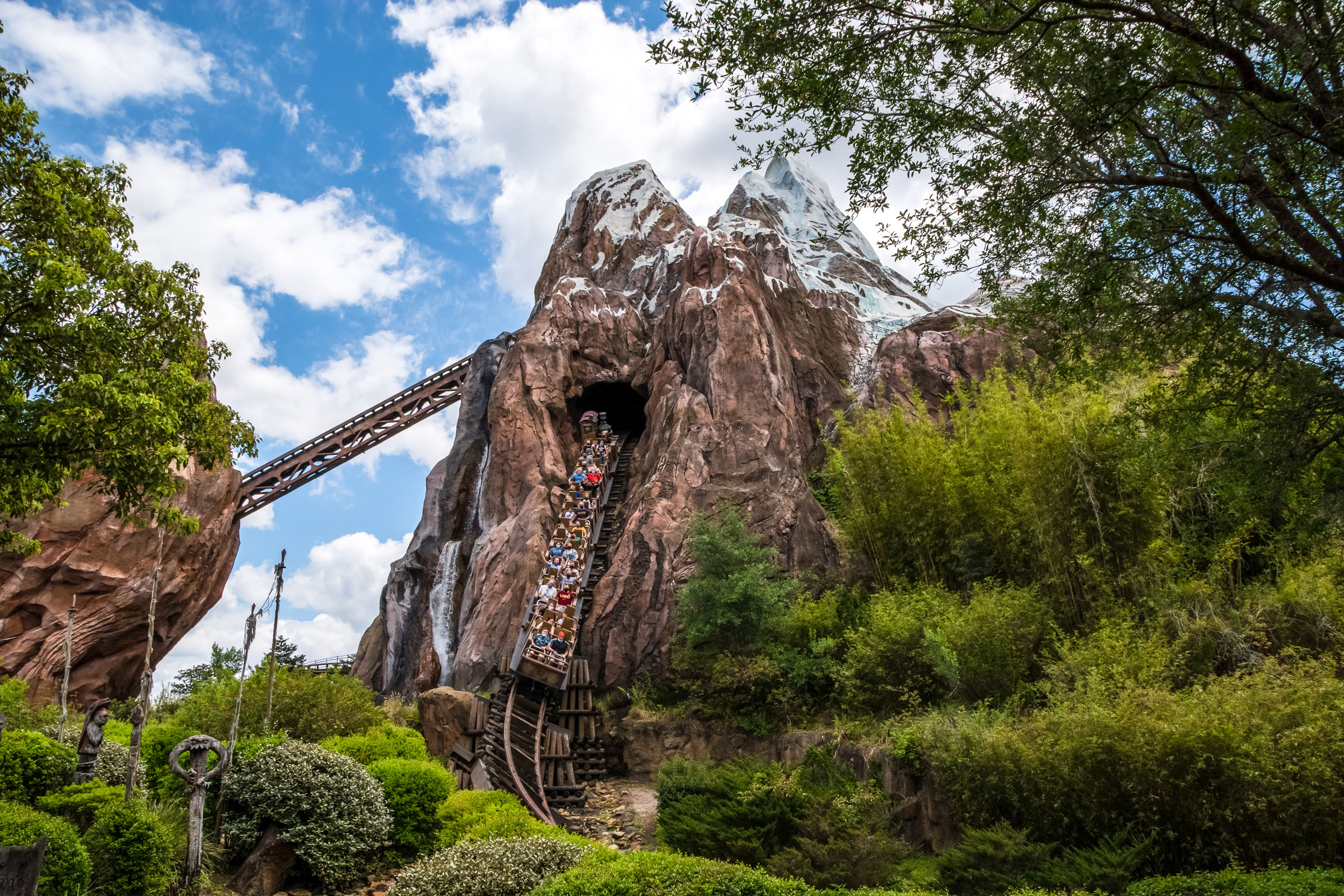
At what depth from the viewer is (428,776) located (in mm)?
8750

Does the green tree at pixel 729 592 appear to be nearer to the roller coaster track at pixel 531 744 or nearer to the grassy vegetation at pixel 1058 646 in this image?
the grassy vegetation at pixel 1058 646

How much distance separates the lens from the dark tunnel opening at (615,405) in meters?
22.3

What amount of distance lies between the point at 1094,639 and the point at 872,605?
363cm

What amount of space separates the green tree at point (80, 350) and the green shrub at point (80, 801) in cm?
260

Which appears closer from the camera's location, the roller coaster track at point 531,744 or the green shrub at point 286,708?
the green shrub at point 286,708

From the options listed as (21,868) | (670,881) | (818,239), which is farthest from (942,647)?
(818,239)

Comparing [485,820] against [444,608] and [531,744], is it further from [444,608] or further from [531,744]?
[444,608]

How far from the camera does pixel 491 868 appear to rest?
20.9 feet

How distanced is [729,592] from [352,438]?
1453 cm

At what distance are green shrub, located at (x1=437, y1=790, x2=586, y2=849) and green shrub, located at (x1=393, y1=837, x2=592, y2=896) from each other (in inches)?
14.8

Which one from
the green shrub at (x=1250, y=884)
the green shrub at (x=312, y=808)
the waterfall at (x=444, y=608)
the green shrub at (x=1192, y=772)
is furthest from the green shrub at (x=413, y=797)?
the waterfall at (x=444, y=608)

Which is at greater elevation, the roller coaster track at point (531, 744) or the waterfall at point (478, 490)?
the waterfall at point (478, 490)

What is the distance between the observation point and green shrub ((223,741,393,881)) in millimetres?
7602

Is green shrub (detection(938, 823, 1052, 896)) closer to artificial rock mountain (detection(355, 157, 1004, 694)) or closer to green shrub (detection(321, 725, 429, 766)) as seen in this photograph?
green shrub (detection(321, 725, 429, 766))
